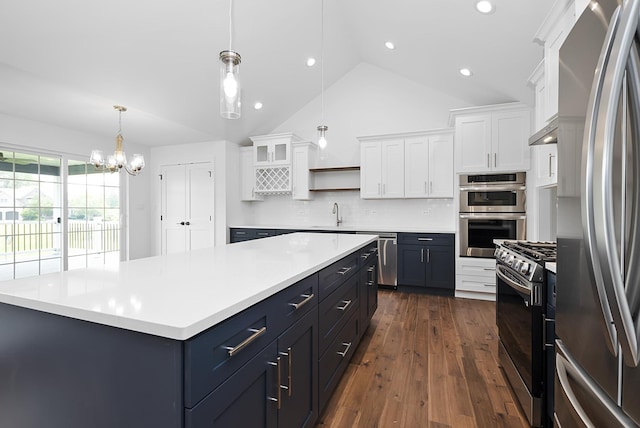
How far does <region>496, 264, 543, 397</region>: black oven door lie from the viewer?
159cm

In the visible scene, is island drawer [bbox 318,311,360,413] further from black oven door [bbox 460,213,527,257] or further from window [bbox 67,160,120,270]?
window [bbox 67,160,120,270]

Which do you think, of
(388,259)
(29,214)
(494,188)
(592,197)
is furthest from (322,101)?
(592,197)

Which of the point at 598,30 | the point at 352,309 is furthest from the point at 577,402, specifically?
the point at 352,309

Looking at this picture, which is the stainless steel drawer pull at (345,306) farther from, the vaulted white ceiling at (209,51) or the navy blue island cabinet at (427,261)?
the vaulted white ceiling at (209,51)

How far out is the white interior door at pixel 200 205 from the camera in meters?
5.57

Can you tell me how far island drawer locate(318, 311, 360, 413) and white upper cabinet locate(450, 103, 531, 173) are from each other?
2.80 meters

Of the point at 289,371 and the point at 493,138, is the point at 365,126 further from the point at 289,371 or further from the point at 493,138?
the point at 289,371

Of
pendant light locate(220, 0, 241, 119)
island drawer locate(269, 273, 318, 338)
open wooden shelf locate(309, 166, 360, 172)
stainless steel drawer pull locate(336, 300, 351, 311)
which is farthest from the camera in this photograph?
open wooden shelf locate(309, 166, 360, 172)

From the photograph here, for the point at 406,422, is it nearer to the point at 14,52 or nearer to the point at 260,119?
the point at 14,52

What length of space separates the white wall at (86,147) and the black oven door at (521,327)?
567 cm

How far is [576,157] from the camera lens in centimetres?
88

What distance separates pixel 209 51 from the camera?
3539 mm

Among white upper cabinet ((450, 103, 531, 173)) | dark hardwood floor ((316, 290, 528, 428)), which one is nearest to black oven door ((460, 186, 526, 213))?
white upper cabinet ((450, 103, 531, 173))

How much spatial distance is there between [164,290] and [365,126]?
15.9 ft
